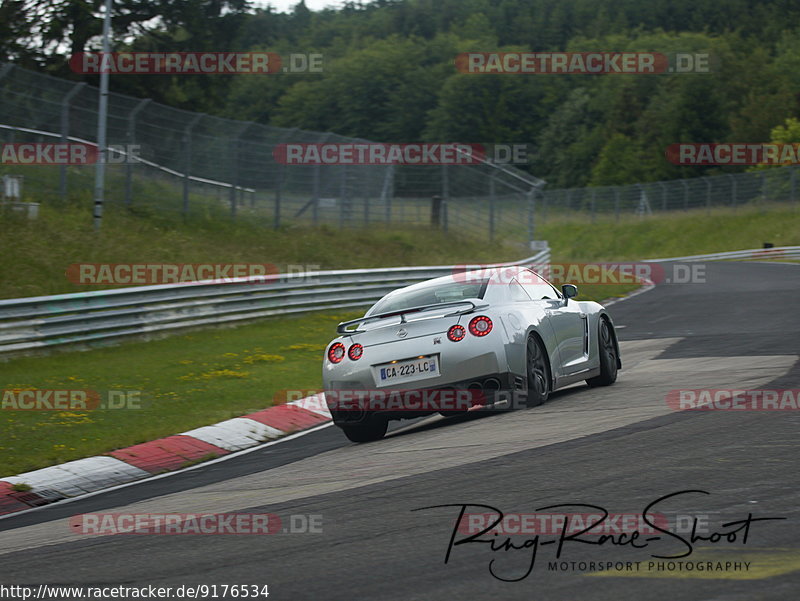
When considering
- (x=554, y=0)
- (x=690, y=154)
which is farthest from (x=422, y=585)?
(x=554, y=0)

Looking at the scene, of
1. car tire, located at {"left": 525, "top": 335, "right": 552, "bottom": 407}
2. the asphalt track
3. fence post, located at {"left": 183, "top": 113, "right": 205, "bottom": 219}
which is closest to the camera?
the asphalt track

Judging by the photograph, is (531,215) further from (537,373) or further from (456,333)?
(456,333)

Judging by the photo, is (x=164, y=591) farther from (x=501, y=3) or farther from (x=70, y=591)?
(x=501, y=3)

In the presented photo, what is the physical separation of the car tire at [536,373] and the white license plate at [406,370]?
33.6 inches

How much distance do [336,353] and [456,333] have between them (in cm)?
103

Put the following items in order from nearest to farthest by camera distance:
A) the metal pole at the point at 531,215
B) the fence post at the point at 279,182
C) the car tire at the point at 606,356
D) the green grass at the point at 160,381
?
1. the green grass at the point at 160,381
2. the car tire at the point at 606,356
3. the fence post at the point at 279,182
4. the metal pole at the point at 531,215

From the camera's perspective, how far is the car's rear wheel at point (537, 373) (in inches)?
369

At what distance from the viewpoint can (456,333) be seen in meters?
8.91

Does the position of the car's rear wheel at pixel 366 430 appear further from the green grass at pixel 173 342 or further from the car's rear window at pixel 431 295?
the green grass at pixel 173 342

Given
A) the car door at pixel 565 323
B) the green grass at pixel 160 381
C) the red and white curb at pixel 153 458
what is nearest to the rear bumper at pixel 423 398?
the car door at pixel 565 323

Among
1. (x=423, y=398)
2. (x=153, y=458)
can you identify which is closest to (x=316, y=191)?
(x=153, y=458)

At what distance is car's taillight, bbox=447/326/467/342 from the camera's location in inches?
350

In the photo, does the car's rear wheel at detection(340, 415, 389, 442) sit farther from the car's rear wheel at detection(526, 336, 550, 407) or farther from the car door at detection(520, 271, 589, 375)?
the car door at detection(520, 271, 589, 375)

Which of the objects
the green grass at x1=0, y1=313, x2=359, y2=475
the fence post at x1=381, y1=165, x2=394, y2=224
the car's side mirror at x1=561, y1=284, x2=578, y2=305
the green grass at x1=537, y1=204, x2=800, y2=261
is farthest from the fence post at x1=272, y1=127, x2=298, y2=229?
the green grass at x1=537, y1=204, x2=800, y2=261
